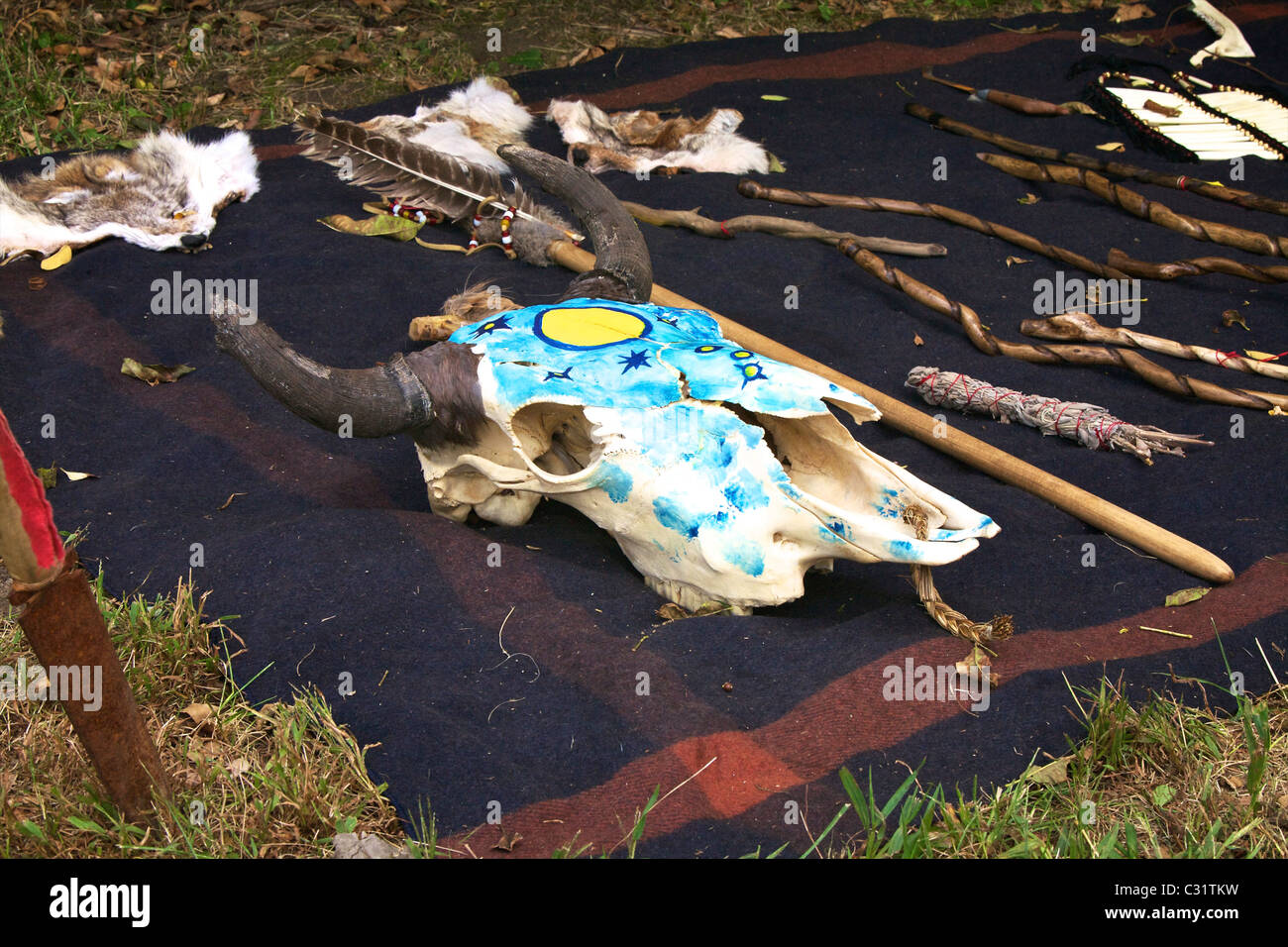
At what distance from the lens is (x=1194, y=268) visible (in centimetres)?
485

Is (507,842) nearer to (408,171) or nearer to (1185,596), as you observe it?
(1185,596)

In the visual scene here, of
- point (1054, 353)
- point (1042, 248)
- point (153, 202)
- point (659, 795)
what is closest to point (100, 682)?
point (659, 795)

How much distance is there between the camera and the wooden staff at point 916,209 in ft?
16.8

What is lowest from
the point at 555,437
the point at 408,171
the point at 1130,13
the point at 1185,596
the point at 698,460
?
the point at 1185,596

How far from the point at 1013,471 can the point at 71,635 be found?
2.77 metres

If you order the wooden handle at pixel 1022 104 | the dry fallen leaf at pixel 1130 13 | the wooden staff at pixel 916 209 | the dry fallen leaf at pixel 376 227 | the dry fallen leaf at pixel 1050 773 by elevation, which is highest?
the dry fallen leaf at pixel 1130 13

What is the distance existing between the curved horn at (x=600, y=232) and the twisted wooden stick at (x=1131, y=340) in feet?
6.05

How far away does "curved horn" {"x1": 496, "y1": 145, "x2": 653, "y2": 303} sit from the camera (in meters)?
3.59

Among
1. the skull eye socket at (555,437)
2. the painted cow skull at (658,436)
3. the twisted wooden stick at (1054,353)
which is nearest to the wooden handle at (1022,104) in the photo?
the twisted wooden stick at (1054,353)

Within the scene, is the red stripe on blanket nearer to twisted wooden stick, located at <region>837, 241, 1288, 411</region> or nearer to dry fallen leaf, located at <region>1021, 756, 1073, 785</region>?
dry fallen leaf, located at <region>1021, 756, 1073, 785</region>

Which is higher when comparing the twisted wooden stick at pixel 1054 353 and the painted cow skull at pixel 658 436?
the painted cow skull at pixel 658 436

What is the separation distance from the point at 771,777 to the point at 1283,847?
3.38ft

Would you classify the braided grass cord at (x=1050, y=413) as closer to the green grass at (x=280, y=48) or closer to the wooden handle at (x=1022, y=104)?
the wooden handle at (x=1022, y=104)

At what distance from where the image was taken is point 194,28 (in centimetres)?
684
